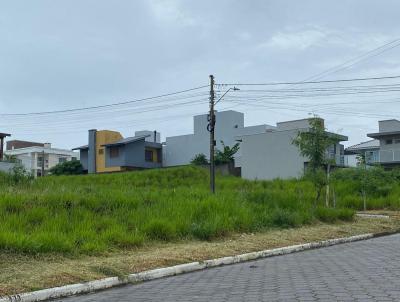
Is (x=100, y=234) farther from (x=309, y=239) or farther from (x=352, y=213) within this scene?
(x=352, y=213)

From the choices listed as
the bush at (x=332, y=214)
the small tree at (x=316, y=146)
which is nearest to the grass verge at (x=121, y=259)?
the bush at (x=332, y=214)

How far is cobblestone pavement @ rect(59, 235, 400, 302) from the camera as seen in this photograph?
7062 millimetres

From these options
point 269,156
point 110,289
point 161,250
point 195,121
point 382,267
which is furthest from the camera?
point 195,121

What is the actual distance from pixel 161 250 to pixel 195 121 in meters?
58.7

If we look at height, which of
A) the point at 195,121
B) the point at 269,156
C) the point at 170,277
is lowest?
the point at 170,277

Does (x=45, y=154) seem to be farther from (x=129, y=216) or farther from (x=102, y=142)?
(x=129, y=216)

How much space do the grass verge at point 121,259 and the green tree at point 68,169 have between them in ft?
179

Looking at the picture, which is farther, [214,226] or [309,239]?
[309,239]

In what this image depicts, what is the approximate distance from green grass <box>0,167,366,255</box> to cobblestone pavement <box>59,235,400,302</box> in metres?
2.51

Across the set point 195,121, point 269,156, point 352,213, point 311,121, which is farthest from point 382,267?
point 195,121

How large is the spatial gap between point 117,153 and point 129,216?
168 feet

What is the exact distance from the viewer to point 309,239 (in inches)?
591

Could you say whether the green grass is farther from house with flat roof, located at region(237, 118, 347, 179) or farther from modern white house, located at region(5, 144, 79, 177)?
modern white house, located at region(5, 144, 79, 177)

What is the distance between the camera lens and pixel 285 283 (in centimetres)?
812
